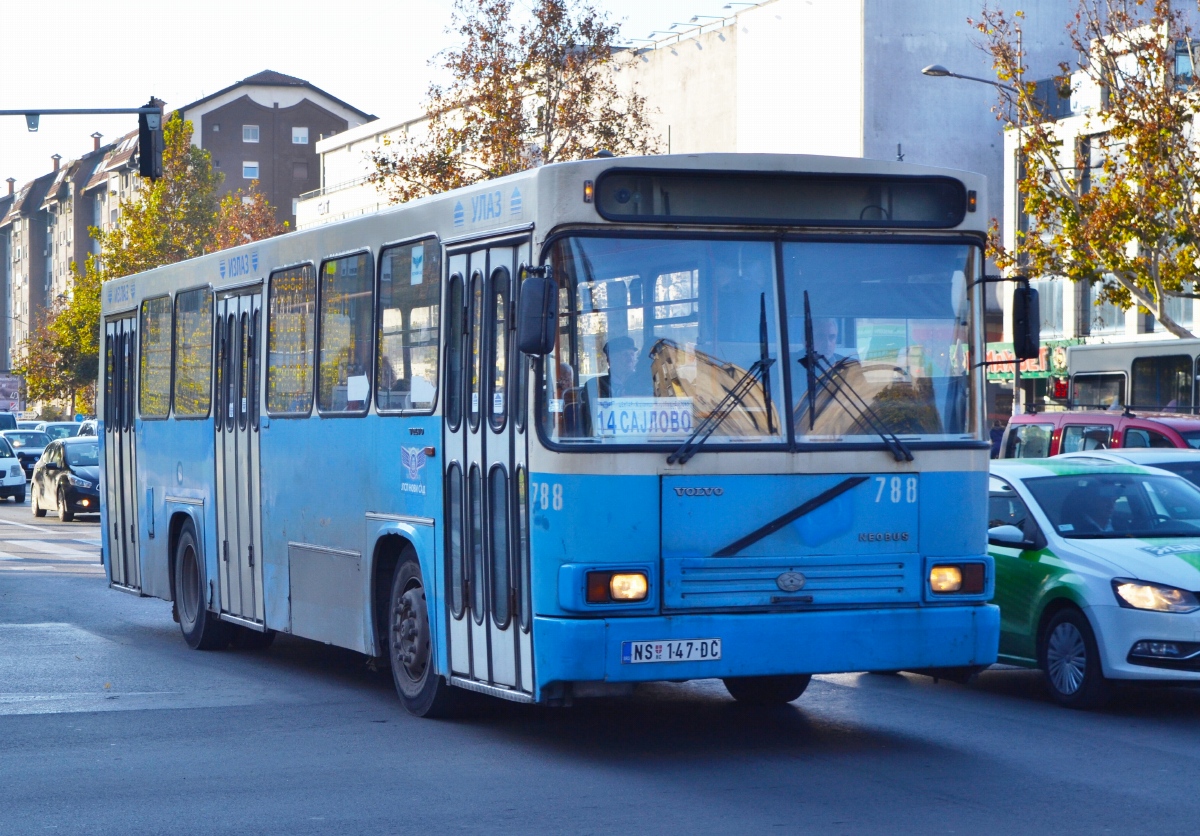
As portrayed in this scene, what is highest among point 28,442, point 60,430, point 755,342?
point 755,342

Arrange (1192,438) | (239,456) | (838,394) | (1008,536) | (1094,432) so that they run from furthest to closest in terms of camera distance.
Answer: (1094,432), (1192,438), (239,456), (1008,536), (838,394)

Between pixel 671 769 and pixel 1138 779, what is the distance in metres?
2.09

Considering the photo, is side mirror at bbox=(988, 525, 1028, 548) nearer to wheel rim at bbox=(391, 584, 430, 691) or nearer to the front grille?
the front grille

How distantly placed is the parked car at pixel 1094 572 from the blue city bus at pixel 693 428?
5.44 feet

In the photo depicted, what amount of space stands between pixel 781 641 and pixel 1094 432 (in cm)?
1186

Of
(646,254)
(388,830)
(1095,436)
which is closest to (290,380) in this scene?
(646,254)

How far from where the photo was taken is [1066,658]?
10.6m

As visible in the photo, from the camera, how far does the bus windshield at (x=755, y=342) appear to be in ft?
27.2

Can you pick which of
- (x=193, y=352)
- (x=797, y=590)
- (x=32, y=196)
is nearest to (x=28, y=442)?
(x=193, y=352)

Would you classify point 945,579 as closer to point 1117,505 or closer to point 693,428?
point 693,428

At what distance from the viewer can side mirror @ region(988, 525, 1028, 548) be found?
10828 mm

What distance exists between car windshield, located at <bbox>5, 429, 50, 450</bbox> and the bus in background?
3299cm

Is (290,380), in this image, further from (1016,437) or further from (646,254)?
(1016,437)

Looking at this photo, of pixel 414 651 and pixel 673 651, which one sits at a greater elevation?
pixel 673 651
